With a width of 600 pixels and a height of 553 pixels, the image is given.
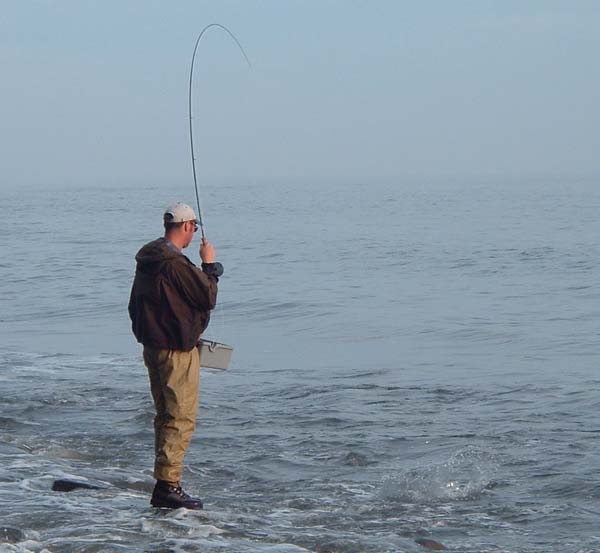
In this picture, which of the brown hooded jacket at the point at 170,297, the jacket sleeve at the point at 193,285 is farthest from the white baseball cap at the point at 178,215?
the jacket sleeve at the point at 193,285

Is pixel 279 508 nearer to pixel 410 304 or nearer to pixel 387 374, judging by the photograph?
pixel 387 374

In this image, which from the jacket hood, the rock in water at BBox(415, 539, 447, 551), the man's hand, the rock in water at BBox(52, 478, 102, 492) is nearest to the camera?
the rock in water at BBox(415, 539, 447, 551)

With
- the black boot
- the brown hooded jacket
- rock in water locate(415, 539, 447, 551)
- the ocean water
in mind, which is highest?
the brown hooded jacket

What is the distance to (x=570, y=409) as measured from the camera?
9.07m

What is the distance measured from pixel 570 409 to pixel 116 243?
25084 mm

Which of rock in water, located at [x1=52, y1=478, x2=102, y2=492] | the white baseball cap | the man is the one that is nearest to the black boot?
the man

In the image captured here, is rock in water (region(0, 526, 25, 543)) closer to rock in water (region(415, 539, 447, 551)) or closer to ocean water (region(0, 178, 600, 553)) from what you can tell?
ocean water (region(0, 178, 600, 553))

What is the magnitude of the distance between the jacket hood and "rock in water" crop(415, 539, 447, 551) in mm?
1894

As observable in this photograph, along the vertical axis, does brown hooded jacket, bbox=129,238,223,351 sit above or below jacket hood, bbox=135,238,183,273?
below

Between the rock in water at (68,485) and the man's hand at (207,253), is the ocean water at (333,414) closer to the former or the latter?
the rock in water at (68,485)

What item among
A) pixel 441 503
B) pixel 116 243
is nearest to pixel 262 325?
pixel 441 503

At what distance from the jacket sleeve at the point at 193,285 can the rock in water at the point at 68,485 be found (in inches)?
60.7

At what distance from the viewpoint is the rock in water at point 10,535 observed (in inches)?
205

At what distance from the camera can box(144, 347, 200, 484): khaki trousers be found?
218 inches
